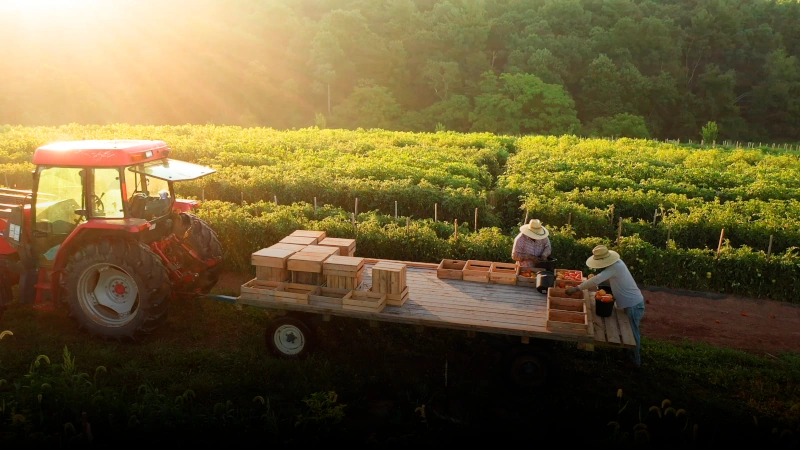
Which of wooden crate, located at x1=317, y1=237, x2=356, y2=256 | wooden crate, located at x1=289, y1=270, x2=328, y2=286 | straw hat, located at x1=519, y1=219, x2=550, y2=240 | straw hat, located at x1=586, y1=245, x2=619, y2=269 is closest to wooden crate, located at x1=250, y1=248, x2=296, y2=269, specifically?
wooden crate, located at x1=289, y1=270, x2=328, y2=286

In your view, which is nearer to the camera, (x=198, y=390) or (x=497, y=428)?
(x=497, y=428)

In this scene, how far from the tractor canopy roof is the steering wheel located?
1.79ft

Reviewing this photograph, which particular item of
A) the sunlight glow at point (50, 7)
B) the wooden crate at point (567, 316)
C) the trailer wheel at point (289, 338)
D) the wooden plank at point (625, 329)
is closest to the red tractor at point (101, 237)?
the trailer wheel at point (289, 338)

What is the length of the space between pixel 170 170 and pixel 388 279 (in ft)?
13.8

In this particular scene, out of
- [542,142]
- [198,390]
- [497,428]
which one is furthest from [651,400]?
[542,142]

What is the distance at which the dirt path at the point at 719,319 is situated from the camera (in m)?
11.4

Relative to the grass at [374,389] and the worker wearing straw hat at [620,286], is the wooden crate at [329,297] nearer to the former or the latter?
the grass at [374,389]

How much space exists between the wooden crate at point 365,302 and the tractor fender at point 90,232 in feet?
11.4

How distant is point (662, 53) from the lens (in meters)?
67.2

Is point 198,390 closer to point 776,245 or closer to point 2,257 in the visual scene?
point 2,257

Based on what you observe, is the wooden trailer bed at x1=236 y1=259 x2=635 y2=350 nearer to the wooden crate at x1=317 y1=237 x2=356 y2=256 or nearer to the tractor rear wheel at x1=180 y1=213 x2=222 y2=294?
the wooden crate at x1=317 y1=237 x2=356 y2=256

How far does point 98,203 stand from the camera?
32.3ft

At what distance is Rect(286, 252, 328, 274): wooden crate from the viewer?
9.41 metres

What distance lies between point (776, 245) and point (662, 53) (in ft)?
188
